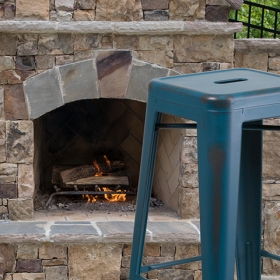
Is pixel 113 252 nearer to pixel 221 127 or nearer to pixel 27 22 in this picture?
pixel 27 22

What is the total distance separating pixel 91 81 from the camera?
13.2 feet

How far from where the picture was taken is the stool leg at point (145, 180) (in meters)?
2.31

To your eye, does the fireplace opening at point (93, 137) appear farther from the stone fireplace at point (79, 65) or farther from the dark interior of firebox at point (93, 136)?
the stone fireplace at point (79, 65)

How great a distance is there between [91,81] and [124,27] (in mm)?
414

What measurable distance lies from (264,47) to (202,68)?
18.5 inches

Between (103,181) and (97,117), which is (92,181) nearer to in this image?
(103,181)

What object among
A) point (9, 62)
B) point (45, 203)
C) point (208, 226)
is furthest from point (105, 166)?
point (208, 226)

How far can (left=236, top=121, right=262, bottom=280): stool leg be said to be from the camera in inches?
103

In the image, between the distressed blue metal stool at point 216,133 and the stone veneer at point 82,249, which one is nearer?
the distressed blue metal stool at point 216,133

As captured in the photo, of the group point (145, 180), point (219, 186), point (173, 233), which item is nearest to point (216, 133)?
point (219, 186)

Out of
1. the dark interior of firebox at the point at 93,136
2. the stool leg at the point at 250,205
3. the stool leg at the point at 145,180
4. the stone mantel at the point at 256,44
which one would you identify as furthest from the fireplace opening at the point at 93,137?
the stool leg at the point at 145,180

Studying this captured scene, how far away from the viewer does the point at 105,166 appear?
4816 millimetres

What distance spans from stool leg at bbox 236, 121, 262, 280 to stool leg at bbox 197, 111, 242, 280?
68cm

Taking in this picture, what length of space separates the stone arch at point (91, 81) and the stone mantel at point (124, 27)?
16 cm
